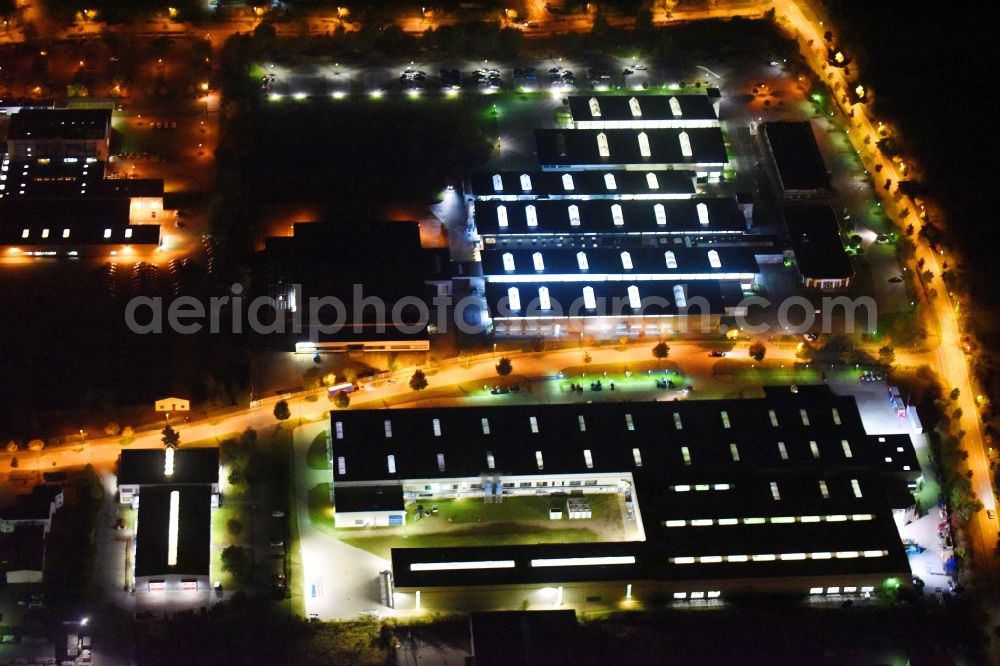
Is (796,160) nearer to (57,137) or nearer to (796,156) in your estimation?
(796,156)

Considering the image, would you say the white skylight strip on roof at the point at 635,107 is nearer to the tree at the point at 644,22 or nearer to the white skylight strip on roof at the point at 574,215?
the tree at the point at 644,22

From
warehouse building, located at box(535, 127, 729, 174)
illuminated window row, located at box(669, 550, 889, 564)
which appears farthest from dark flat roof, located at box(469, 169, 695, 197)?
illuminated window row, located at box(669, 550, 889, 564)

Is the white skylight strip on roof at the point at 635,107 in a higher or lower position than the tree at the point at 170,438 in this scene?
higher

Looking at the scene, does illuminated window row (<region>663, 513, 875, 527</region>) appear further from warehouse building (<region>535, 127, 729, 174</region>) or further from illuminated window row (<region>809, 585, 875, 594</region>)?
warehouse building (<region>535, 127, 729, 174</region>)

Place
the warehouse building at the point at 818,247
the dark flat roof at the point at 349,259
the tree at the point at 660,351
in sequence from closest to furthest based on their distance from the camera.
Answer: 1. the tree at the point at 660,351
2. the dark flat roof at the point at 349,259
3. the warehouse building at the point at 818,247

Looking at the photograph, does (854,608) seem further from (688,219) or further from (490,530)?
(688,219)

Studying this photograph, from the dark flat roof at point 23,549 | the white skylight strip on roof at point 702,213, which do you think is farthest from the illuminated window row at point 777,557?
the dark flat roof at point 23,549

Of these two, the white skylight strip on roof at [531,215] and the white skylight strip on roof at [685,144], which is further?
the white skylight strip on roof at [685,144]

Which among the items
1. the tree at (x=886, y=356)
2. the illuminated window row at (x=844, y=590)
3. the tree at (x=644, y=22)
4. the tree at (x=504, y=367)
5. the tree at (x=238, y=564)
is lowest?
the illuminated window row at (x=844, y=590)
